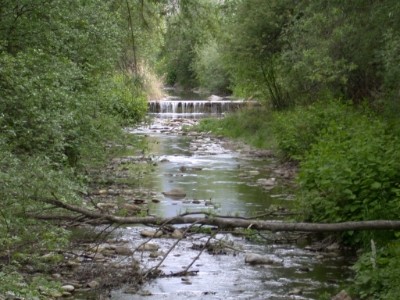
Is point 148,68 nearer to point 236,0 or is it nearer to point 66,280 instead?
point 236,0

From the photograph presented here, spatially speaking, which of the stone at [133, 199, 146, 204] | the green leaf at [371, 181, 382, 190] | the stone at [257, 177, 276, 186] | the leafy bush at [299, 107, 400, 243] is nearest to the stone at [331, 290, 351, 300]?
the leafy bush at [299, 107, 400, 243]

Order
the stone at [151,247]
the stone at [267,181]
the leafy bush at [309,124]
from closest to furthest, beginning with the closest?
the stone at [151,247] → the stone at [267,181] → the leafy bush at [309,124]

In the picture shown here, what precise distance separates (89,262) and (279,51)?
1583 centimetres

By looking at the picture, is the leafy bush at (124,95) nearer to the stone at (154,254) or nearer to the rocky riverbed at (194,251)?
the rocky riverbed at (194,251)

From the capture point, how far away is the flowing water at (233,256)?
8.76 metres

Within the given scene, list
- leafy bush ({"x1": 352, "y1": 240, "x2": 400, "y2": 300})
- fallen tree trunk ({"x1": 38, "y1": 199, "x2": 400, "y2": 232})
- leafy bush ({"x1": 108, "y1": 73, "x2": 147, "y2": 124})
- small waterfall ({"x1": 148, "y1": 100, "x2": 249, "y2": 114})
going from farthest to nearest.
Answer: small waterfall ({"x1": 148, "y1": 100, "x2": 249, "y2": 114}) → leafy bush ({"x1": 108, "y1": 73, "x2": 147, "y2": 124}) → fallen tree trunk ({"x1": 38, "y1": 199, "x2": 400, "y2": 232}) → leafy bush ({"x1": 352, "y1": 240, "x2": 400, "y2": 300})

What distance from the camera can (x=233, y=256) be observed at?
34.0 ft

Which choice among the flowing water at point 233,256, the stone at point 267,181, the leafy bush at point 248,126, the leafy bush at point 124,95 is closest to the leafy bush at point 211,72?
the leafy bush at point 248,126

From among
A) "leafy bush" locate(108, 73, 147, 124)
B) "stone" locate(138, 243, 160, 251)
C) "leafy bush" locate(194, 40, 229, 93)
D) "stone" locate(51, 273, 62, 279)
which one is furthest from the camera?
"leafy bush" locate(194, 40, 229, 93)

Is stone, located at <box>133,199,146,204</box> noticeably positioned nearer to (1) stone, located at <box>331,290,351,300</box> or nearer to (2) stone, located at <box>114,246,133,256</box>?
(2) stone, located at <box>114,246,133,256</box>

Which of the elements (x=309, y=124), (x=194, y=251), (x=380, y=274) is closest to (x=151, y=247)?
(x=194, y=251)

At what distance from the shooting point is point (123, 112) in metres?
17.8

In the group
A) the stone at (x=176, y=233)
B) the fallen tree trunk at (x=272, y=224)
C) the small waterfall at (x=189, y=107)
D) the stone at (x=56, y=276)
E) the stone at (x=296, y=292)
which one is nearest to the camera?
the fallen tree trunk at (x=272, y=224)

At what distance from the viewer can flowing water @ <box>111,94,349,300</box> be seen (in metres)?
8.76
